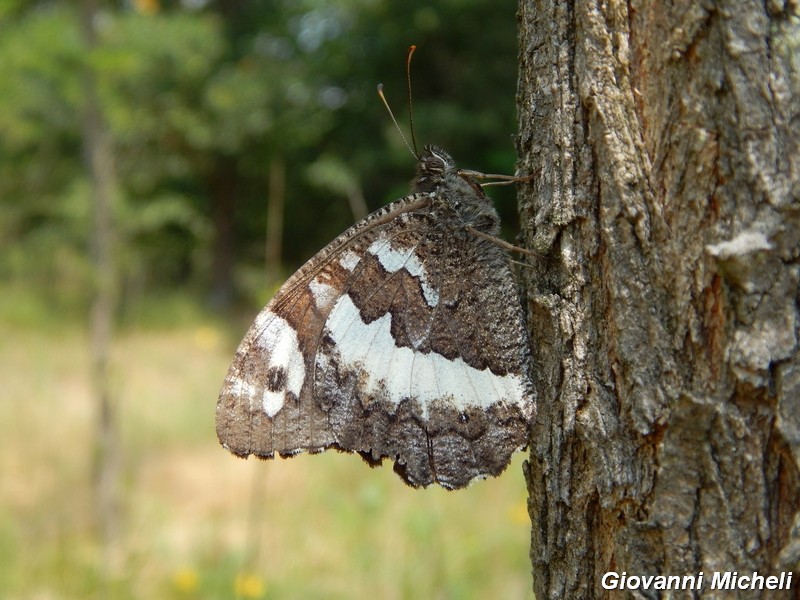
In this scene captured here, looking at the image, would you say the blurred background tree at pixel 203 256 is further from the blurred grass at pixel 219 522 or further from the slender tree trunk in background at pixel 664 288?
the slender tree trunk in background at pixel 664 288

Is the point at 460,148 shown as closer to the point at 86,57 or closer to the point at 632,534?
the point at 86,57

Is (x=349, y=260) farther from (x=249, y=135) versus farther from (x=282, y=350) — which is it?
(x=249, y=135)

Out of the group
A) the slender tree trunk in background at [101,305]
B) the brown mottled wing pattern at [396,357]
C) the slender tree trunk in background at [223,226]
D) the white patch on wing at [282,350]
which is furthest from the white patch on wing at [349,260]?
the slender tree trunk in background at [223,226]

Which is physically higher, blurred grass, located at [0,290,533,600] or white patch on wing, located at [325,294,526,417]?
white patch on wing, located at [325,294,526,417]

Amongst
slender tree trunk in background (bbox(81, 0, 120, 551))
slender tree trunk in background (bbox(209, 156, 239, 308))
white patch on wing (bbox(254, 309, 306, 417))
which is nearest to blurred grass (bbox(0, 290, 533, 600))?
slender tree trunk in background (bbox(81, 0, 120, 551))

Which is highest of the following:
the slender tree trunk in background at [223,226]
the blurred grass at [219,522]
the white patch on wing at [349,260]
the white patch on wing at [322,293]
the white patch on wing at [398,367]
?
the slender tree trunk in background at [223,226]

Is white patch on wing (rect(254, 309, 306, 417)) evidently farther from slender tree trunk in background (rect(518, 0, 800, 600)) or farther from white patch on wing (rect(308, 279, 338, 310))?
slender tree trunk in background (rect(518, 0, 800, 600))
